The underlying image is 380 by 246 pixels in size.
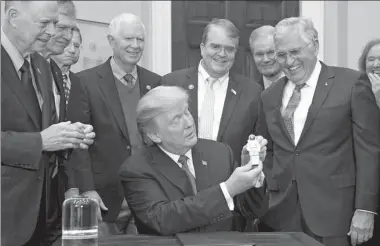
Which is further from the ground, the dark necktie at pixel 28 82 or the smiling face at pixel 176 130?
the dark necktie at pixel 28 82

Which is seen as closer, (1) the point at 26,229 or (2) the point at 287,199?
(1) the point at 26,229

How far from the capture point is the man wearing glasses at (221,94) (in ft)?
11.2

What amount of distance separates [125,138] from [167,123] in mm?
802

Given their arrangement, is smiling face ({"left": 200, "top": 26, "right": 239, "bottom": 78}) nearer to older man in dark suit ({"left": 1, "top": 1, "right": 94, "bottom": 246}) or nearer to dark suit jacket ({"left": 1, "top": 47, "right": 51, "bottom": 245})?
older man in dark suit ({"left": 1, "top": 1, "right": 94, "bottom": 246})

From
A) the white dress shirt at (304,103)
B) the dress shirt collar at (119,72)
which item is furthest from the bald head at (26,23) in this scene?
the white dress shirt at (304,103)

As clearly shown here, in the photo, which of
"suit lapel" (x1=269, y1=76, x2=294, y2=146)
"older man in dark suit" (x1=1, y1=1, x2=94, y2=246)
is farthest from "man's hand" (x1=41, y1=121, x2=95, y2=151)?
"suit lapel" (x1=269, y1=76, x2=294, y2=146)

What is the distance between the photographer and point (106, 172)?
133 inches

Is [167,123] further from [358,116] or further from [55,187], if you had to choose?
[358,116]

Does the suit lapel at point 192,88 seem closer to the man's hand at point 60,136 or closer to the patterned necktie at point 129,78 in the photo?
the patterned necktie at point 129,78

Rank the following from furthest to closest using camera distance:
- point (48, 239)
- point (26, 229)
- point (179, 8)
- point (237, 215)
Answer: point (179, 8)
point (237, 215)
point (48, 239)
point (26, 229)

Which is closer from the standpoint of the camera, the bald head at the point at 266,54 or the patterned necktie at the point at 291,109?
A: the patterned necktie at the point at 291,109

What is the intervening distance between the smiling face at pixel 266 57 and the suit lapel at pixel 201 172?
1.36 meters

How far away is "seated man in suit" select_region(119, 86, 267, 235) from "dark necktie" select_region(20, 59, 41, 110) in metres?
0.44

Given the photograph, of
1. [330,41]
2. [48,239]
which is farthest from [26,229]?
[330,41]
